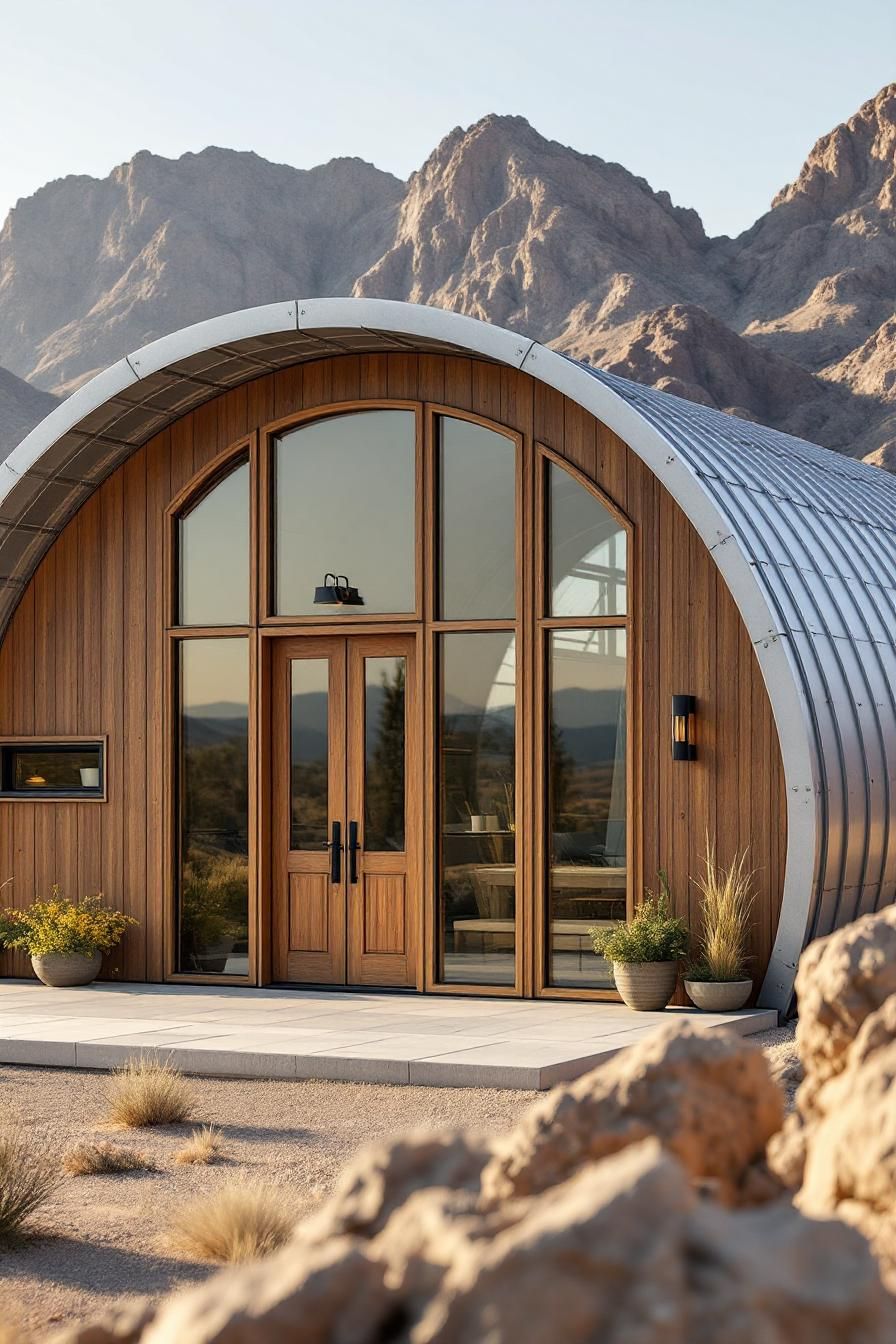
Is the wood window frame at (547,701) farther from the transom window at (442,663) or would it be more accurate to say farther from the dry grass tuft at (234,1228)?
the dry grass tuft at (234,1228)

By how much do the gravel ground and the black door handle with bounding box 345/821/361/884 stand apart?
360cm

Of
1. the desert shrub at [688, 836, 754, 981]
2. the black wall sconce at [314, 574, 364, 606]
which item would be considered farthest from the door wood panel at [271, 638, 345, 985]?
the desert shrub at [688, 836, 754, 981]

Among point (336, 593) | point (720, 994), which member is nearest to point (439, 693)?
point (336, 593)

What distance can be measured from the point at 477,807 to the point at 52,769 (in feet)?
12.5

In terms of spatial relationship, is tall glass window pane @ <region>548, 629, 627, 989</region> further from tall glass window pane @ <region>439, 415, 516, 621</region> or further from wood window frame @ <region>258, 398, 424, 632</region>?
wood window frame @ <region>258, 398, 424, 632</region>

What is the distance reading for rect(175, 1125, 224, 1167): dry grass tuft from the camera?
7309mm

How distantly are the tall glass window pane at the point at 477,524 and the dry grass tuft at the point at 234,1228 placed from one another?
725 cm

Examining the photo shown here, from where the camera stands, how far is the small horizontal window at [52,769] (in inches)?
555

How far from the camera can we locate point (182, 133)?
374 feet

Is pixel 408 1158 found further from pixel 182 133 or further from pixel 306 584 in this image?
pixel 182 133

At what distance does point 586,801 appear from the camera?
12.3 m

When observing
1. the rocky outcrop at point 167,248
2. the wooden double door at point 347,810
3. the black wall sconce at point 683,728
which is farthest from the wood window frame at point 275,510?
the rocky outcrop at point 167,248

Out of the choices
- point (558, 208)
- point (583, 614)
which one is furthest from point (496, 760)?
point (558, 208)

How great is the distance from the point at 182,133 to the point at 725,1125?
117547 millimetres
